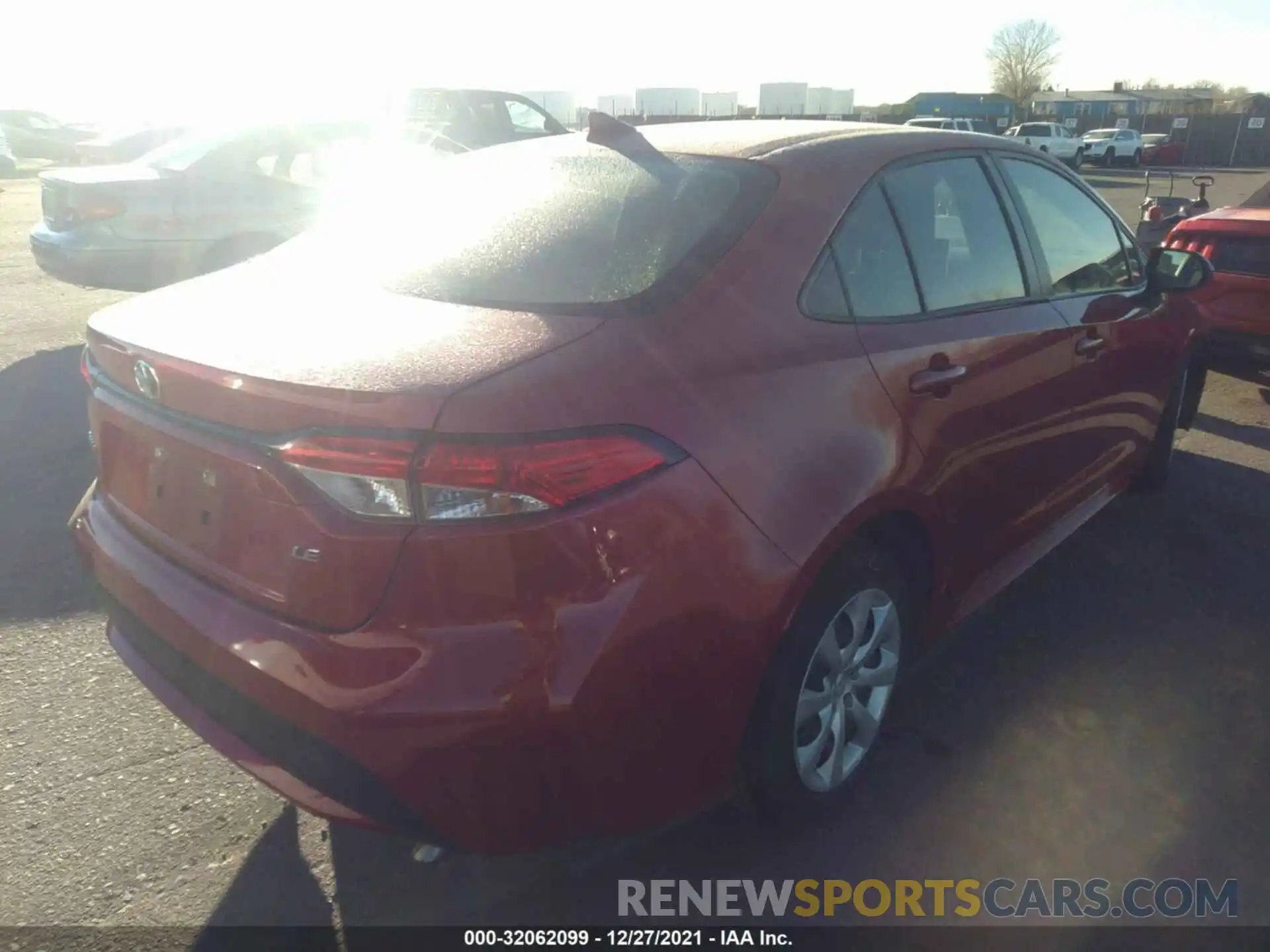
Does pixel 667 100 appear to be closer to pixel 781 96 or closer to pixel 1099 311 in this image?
pixel 781 96

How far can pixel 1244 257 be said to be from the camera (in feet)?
19.5

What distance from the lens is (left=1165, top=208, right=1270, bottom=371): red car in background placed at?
19.0 feet

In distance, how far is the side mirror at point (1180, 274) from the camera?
3.98 metres

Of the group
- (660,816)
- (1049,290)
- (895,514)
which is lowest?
(660,816)

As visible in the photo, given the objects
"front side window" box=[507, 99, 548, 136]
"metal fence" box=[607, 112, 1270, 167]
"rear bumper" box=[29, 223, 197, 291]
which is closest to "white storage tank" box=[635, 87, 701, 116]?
"metal fence" box=[607, 112, 1270, 167]

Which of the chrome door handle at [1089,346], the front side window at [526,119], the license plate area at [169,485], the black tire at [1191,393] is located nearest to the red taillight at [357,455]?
the license plate area at [169,485]

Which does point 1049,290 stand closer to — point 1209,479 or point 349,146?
point 1209,479

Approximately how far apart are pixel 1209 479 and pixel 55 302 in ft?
30.3

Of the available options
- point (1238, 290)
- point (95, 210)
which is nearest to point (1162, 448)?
point (1238, 290)

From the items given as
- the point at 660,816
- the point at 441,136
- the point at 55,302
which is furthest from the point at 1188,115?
the point at 660,816

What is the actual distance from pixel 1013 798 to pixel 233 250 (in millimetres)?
6423

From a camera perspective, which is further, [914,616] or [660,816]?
[914,616]

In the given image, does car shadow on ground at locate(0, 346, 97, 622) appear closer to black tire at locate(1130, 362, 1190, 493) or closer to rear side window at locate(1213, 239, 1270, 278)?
black tire at locate(1130, 362, 1190, 493)

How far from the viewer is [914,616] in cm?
274
